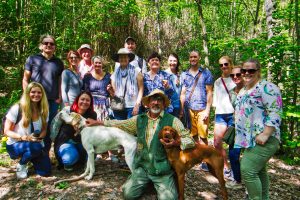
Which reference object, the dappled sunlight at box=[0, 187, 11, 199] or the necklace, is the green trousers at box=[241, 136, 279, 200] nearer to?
the necklace

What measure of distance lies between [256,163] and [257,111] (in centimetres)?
63

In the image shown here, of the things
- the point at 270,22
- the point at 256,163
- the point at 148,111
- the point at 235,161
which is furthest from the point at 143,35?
the point at 256,163

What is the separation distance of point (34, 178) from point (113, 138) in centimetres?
155

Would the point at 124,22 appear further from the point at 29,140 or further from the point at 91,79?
the point at 29,140

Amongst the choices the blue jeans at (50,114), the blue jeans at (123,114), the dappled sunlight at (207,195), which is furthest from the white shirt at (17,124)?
the dappled sunlight at (207,195)

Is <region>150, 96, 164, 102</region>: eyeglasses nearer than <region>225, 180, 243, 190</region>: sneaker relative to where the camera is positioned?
Yes

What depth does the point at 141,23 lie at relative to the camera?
13.7 m

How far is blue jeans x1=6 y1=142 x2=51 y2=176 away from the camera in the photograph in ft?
15.6

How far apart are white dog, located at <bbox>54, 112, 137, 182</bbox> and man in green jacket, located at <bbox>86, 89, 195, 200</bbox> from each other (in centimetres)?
A: 15

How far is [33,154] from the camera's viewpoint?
4770mm

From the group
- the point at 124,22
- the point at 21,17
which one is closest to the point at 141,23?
the point at 124,22

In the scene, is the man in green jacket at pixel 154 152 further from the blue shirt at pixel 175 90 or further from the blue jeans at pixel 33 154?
the blue jeans at pixel 33 154

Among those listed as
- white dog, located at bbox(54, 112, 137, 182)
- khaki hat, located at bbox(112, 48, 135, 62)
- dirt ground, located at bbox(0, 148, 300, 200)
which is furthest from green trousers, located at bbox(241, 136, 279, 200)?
khaki hat, located at bbox(112, 48, 135, 62)

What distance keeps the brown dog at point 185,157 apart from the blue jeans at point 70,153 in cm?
171
